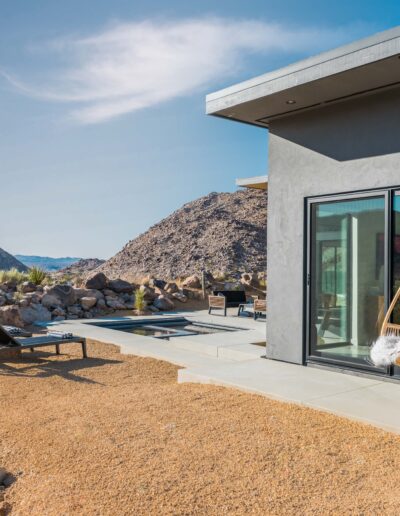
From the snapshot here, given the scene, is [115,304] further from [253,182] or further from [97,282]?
[253,182]

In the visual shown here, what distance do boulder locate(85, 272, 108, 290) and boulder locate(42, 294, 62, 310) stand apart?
1893mm

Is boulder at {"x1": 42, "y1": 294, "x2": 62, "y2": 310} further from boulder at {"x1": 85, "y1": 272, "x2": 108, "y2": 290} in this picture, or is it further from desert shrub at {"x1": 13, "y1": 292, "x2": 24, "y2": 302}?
boulder at {"x1": 85, "y1": 272, "x2": 108, "y2": 290}

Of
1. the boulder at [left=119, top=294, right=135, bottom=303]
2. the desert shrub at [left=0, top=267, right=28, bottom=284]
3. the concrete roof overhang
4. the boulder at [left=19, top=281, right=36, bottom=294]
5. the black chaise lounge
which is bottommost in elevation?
the black chaise lounge

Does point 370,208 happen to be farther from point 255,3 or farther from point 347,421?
point 255,3

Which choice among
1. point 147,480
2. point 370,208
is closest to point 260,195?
point 370,208

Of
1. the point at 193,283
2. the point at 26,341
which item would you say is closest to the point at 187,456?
the point at 26,341

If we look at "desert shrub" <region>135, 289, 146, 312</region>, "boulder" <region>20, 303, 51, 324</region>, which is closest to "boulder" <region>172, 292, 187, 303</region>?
"desert shrub" <region>135, 289, 146, 312</region>

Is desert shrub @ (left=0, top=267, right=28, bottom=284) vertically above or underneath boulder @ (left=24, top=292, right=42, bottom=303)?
above

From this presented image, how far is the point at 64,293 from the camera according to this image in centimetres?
1449

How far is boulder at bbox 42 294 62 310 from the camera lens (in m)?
14.0

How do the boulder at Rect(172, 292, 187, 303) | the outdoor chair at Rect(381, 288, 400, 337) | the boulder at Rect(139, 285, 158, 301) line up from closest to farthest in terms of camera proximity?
1. the outdoor chair at Rect(381, 288, 400, 337)
2. the boulder at Rect(139, 285, 158, 301)
3. the boulder at Rect(172, 292, 187, 303)

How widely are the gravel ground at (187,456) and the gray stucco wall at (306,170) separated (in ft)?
6.12

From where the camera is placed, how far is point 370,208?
19.6 feet

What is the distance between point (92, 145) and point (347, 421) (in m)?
23.4
